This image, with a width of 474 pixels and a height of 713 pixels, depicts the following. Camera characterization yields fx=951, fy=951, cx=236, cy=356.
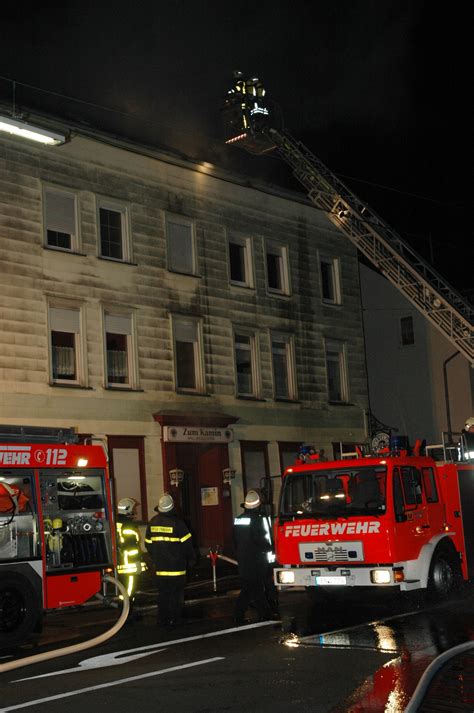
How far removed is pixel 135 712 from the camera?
23.4ft

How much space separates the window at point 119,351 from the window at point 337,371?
8070 millimetres

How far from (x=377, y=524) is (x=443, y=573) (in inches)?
56.4

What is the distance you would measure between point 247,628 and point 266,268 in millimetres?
17639

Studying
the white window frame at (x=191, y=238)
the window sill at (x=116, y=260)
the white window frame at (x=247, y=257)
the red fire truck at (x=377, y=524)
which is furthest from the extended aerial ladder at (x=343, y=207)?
the red fire truck at (x=377, y=524)

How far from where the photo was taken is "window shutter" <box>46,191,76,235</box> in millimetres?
22594

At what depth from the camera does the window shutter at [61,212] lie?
22594 mm

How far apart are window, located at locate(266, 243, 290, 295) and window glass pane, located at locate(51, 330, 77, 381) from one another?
776cm

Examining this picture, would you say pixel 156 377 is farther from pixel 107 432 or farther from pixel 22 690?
pixel 22 690

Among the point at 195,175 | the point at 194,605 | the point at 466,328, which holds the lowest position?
the point at 194,605

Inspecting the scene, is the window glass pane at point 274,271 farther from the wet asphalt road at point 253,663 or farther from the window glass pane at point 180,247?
the wet asphalt road at point 253,663

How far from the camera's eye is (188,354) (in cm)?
2564

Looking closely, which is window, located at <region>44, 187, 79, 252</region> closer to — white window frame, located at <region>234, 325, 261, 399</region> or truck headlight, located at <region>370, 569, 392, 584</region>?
white window frame, located at <region>234, 325, 261, 399</region>

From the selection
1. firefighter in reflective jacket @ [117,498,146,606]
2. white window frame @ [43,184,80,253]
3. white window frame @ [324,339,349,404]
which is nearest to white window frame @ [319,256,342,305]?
white window frame @ [324,339,349,404]

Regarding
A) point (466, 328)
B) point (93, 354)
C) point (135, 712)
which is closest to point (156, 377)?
point (93, 354)
